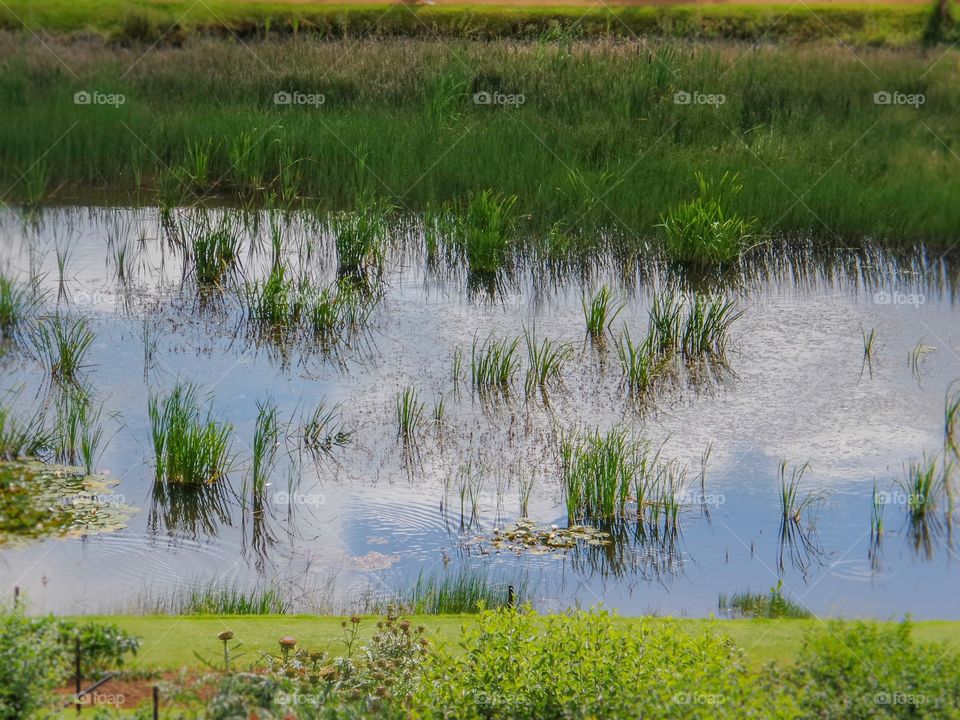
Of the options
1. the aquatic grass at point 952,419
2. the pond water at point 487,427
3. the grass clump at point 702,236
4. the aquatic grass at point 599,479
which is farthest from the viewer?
the grass clump at point 702,236

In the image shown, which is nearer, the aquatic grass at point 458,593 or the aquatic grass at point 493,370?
the aquatic grass at point 458,593

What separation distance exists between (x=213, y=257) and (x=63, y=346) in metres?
2.55

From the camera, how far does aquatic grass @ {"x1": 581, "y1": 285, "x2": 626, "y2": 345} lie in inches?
466

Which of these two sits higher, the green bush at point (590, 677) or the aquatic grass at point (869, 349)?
the aquatic grass at point (869, 349)

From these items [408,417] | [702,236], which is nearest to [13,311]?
[408,417]

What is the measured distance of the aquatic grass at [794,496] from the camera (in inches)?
344

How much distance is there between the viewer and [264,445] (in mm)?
9117

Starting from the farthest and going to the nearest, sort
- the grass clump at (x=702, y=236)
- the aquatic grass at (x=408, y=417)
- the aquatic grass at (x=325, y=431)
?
the grass clump at (x=702, y=236) < the aquatic grass at (x=408, y=417) < the aquatic grass at (x=325, y=431)

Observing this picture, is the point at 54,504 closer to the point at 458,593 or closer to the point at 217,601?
the point at 217,601

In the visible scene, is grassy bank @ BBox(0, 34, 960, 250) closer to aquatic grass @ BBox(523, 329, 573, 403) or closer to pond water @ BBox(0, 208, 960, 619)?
pond water @ BBox(0, 208, 960, 619)

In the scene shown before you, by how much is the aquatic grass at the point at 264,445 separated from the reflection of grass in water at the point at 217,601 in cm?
131

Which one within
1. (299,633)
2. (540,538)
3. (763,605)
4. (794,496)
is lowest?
(299,633)

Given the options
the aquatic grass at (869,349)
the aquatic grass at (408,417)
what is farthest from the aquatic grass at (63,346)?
the aquatic grass at (869,349)

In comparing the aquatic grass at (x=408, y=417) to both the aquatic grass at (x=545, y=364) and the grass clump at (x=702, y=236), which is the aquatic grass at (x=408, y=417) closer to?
the aquatic grass at (x=545, y=364)
